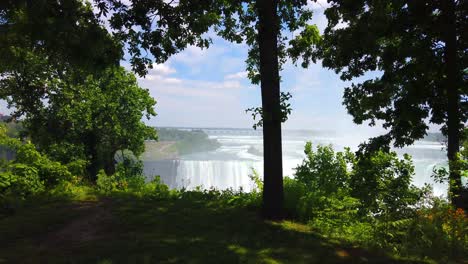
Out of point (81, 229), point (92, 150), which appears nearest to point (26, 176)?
point (81, 229)

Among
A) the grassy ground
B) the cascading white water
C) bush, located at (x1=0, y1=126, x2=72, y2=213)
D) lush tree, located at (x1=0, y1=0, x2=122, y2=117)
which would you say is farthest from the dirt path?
the cascading white water

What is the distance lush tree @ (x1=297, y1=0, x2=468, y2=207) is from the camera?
437 inches

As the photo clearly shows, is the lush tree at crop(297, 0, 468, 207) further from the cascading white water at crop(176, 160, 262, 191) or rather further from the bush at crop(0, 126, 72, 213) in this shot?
the cascading white water at crop(176, 160, 262, 191)

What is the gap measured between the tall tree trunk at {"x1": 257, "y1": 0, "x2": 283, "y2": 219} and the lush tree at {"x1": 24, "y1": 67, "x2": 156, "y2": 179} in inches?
759

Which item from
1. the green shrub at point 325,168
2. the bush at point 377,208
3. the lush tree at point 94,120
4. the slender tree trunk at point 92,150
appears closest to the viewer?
the bush at point 377,208

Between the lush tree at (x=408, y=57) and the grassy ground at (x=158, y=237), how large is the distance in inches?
226

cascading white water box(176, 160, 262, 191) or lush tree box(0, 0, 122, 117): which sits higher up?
lush tree box(0, 0, 122, 117)

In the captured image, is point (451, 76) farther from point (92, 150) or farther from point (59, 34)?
point (92, 150)

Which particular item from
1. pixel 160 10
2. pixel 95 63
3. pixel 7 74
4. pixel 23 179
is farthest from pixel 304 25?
pixel 7 74

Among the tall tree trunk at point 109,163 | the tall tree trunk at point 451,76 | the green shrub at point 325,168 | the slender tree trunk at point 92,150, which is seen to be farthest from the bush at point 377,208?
the tall tree trunk at point 109,163

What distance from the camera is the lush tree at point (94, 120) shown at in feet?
86.5

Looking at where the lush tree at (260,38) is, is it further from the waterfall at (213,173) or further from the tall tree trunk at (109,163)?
the waterfall at (213,173)

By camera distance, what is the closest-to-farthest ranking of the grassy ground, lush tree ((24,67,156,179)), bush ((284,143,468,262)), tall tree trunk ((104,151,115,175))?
the grassy ground < bush ((284,143,468,262)) < lush tree ((24,67,156,179)) < tall tree trunk ((104,151,115,175))

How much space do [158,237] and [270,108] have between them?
3.70 metres
